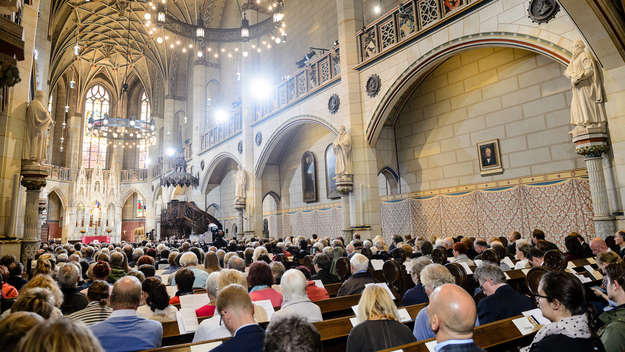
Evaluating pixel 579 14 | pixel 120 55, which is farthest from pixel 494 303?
pixel 120 55

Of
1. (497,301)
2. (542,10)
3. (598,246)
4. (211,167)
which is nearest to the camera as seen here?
(497,301)

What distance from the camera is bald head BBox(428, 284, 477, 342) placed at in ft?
5.78

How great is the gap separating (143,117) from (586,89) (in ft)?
105

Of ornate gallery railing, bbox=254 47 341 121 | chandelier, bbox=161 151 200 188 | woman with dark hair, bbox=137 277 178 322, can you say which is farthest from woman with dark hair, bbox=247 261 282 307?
chandelier, bbox=161 151 200 188

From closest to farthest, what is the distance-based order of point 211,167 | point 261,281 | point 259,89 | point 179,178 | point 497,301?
point 497,301 → point 261,281 → point 259,89 → point 179,178 → point 211,167

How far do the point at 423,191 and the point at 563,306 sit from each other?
9342 millimetres

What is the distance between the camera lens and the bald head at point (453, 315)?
69.3 inches

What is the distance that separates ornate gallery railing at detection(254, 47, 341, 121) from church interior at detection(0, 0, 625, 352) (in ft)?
0.26

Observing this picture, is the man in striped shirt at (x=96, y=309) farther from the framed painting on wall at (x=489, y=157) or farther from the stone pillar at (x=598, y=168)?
the framed painting on wall at (x=489, y=157)

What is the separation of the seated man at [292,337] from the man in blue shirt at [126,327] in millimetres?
1421

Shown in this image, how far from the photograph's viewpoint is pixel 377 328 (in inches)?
86.9

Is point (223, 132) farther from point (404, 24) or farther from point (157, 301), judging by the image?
point (157, 301)

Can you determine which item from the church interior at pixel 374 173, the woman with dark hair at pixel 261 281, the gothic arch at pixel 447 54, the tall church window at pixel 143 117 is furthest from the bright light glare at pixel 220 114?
the woman with dark hair at pixel 261 281

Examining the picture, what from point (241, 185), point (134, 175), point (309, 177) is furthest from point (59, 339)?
point (134, 175)
